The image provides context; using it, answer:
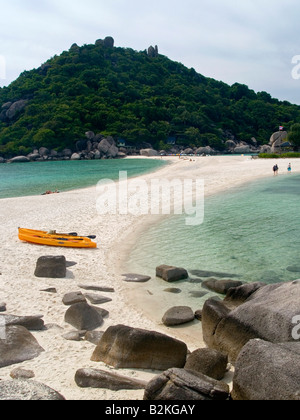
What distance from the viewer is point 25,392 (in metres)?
3.95

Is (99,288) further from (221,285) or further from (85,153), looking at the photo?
(85,153)

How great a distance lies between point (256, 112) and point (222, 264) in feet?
454

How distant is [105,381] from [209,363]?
1465 millimetres

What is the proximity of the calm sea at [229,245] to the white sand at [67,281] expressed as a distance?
36.5 inches

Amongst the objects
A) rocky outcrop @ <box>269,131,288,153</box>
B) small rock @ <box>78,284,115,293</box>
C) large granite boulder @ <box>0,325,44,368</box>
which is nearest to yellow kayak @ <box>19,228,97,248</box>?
small rock @ <box>78,284,115,293</box>

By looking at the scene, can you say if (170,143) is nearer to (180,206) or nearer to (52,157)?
(52,157)

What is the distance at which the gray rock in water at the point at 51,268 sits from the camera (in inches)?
380

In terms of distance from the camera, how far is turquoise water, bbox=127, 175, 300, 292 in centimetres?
1056

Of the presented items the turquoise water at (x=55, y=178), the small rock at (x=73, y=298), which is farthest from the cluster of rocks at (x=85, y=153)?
the small rock at (x=73, y=298)

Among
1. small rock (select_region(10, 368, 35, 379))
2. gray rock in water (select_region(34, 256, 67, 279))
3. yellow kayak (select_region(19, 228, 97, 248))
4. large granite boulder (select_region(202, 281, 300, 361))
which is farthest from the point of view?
yellow kayak (select_region(19, 228, 97, 248))

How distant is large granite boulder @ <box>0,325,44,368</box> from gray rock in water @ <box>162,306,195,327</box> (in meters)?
2.62

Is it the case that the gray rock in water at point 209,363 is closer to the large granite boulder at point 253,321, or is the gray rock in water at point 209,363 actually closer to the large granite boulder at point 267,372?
the large granite boulder at point 253,321

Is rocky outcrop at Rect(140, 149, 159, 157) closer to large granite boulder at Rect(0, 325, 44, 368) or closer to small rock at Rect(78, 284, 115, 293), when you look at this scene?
small rock at Rect(78, 284, 115, 293)

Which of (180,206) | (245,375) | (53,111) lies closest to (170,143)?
(53,111)
